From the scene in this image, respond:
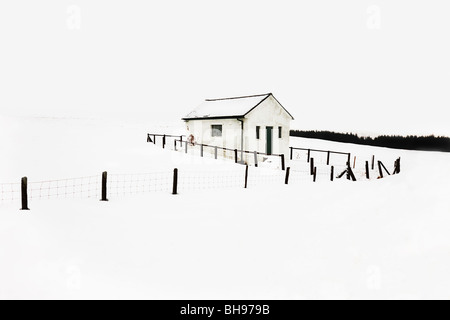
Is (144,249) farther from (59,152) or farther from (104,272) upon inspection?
(59,152)

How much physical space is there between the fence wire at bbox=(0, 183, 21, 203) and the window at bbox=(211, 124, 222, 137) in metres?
15.5

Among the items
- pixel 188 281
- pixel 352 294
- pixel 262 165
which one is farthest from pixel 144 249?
pixel 262 165

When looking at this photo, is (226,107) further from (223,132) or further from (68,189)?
(68,189)

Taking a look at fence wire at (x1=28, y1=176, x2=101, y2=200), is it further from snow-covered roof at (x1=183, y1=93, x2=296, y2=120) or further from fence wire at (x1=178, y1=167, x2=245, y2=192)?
snow-covered roof at (x1=183, y1=93, x2=296, y2=120)

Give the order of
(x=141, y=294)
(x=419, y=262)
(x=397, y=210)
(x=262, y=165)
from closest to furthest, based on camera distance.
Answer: (x=141, y=294) → (x=419, y=262) → (x=397, y=210) → (x=262, y=165)

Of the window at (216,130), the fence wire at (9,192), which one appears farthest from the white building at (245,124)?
the fence wire at (9,192)

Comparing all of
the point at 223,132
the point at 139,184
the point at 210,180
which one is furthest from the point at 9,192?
the point at 223,132

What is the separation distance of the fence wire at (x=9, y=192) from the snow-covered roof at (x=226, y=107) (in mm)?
15342

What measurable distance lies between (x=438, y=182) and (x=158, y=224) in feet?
37.4

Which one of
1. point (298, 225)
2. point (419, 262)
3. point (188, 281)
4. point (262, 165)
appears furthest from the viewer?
point (262, 165)

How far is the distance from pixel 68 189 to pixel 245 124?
561 inches

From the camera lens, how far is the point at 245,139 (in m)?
25.5

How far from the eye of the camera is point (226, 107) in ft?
93.0

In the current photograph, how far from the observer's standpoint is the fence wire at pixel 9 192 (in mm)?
11844
